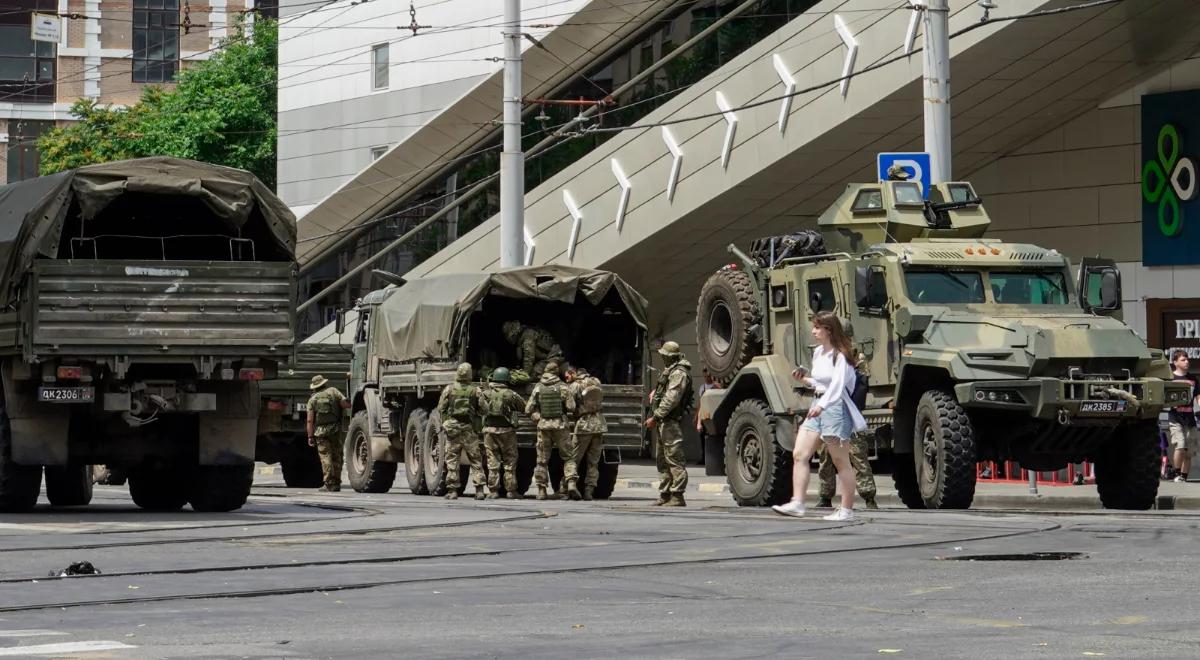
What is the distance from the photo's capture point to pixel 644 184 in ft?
113

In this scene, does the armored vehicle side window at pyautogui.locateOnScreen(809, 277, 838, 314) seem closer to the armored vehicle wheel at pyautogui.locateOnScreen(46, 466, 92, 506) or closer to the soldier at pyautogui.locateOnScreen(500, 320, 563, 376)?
the soldier at pyautogui.locateOnScreen(500, 320, 563, 376)

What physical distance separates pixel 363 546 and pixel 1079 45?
61.2ft

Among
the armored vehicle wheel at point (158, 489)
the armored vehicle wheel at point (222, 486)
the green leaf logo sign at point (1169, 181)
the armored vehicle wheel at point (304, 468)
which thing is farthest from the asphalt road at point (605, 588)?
the green leaf logo sign at point (1169, 181)

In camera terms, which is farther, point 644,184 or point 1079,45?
point 644,184

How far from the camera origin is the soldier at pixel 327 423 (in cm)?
2811

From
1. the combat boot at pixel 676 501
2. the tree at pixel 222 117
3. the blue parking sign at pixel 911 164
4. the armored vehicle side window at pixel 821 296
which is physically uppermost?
the tree at pixel 222 117

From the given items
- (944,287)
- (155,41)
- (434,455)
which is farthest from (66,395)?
(155,41)

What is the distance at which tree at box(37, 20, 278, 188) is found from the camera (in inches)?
2530

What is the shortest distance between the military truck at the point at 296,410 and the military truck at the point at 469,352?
99 centimetres

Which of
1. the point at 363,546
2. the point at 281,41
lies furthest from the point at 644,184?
the point at 281,41

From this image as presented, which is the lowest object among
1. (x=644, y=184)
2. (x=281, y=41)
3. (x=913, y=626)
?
(x=913, y=626)

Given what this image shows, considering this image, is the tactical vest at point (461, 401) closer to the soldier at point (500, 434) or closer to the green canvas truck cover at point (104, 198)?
the soldier at point (500, 434)

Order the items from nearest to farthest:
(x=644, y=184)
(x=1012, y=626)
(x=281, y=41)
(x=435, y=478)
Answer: (x=1012, y=626) < (x=435, y=478) < (x=644, y=184) < (x=281, y=41)

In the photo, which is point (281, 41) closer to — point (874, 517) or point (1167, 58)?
point (1167, 58)
